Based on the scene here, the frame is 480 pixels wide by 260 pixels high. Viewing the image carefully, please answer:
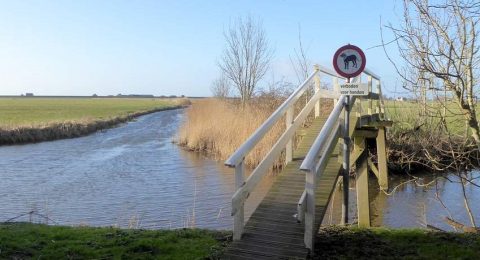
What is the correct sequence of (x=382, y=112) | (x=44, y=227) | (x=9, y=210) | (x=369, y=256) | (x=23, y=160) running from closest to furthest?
(x=369, y=256)
(x=44, y=227)
(x=9, y=210)
(x=382, y=112)
(x=23, y=160)

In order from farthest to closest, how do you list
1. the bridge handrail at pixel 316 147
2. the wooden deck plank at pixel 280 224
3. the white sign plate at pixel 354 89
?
the white sign plate at pixel 354 89
the wooden deck plank at pixel 280 224
the bridge handrail at pixel 316 147

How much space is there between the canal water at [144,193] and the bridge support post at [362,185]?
27.4 inches

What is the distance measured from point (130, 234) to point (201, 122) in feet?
76.1

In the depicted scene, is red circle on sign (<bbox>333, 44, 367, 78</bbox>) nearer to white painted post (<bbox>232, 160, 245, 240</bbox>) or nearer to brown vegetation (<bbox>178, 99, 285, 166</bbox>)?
white painted post (<bbox>232, 160, 245, 240</bbox>)

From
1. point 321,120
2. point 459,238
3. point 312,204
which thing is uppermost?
point 321,120

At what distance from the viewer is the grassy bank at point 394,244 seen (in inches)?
230

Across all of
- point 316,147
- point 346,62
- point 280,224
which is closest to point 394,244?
point 280,224

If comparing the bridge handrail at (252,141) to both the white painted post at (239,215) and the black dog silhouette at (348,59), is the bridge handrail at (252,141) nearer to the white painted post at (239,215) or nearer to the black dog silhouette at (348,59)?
the white painted post at (239,215)

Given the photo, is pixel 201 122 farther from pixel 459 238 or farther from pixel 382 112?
pixel 459 238

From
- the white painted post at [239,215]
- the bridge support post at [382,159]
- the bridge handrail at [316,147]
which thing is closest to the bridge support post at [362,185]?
the bridge support post at [382,159]

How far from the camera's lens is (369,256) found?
19.1ft

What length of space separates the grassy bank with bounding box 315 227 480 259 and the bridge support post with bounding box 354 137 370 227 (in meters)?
4.15

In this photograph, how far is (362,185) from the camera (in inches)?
494

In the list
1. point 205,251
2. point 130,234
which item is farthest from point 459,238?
point 130,234
